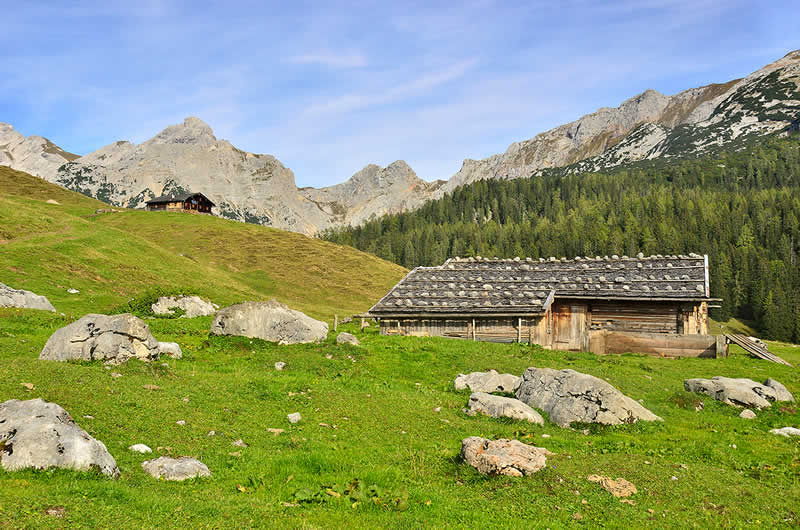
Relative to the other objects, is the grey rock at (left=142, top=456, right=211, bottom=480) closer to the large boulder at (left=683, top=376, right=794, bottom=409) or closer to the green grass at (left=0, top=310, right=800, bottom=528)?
the green grass at (left=0, top=310, right=800, bottom=528)

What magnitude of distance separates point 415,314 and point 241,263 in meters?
59.3

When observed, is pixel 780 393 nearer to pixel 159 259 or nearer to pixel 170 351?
pixel 170 351

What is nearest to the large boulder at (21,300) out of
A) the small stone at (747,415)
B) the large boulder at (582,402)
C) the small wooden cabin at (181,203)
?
the large boulder at (582,402)

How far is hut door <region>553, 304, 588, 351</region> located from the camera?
35406 millimetres

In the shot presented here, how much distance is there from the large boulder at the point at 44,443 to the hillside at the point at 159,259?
28.6m

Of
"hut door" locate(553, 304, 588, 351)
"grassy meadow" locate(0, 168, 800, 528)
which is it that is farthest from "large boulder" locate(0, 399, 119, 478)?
"hut door" locate(553, 304, 588, 351)

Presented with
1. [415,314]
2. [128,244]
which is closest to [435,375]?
[415,314]

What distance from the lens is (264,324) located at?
26.1 meters

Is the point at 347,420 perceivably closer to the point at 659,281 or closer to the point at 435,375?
the point at 435,375

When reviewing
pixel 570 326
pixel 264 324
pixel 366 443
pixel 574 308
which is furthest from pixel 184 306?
pixel 366 443

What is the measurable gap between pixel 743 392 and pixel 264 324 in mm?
22324

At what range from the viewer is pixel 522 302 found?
111ft

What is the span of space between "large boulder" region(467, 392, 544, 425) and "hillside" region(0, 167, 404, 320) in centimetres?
3028

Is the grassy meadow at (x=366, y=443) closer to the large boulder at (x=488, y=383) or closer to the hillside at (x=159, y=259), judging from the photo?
the large boulder at (x=488, y=383)
